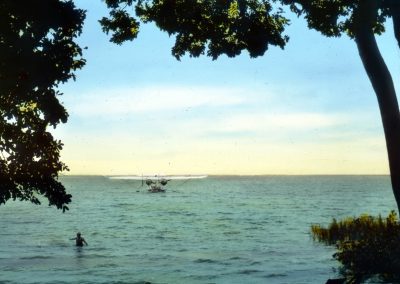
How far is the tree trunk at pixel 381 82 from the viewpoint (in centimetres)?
1323

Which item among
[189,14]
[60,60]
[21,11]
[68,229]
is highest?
[189,14]

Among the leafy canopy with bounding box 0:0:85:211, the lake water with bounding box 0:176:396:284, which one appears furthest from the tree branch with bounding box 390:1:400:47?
the lake water with bounding box 0:176:396:284

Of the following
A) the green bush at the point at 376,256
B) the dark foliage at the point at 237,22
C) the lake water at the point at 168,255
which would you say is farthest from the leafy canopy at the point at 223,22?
the lake water at the point at 168,255

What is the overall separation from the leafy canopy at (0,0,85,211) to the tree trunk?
7974 millimetres

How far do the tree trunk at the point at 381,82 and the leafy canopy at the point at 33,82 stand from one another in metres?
7.97

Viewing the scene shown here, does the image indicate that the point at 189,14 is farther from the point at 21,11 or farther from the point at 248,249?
the point at 248,249

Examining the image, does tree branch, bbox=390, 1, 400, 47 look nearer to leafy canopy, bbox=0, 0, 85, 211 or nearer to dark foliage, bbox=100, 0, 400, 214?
dark foliage, bbox=100, 0, 400, 214

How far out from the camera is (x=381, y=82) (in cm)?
1357

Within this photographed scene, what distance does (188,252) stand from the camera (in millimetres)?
44500

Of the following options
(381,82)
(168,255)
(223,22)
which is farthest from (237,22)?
(168,255)

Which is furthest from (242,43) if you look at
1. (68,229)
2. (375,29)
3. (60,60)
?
(68,229)

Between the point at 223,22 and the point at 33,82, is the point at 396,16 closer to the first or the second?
the point at 223,22

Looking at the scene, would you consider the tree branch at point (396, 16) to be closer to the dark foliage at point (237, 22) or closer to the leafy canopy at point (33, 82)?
the dark foliage at point (237, 22)

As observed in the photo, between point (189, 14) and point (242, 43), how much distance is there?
1.98 metres
